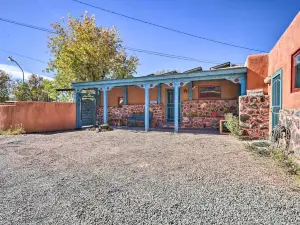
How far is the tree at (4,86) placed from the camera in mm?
22936

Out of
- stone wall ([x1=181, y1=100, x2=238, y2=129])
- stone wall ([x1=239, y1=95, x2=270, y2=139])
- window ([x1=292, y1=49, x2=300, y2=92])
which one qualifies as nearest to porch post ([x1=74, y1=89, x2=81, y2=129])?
stone wall ([x1=181, y1=100, x2=238, y2=129])

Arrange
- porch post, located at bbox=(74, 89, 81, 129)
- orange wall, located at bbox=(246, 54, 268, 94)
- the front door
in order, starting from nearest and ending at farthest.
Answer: orange wall, located at bbox=(246, 54, 268, 94), the front door, porch post, located at bbox=(74, 89, 81, 129)

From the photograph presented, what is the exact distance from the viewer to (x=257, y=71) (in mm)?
6766

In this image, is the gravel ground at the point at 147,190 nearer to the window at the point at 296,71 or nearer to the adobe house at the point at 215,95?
the adobe house at the point at 215,95

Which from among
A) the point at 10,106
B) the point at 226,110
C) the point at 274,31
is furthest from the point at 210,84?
the point at 10,106

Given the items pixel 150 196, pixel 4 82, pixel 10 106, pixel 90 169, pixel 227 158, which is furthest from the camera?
pixel 4 82

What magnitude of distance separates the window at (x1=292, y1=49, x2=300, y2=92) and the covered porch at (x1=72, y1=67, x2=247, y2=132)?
3.24m

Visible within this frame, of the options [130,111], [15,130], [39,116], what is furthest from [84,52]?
[15,130]

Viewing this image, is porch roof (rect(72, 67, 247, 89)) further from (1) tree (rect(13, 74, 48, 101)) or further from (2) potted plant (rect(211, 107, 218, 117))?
(1) tree (rect(13, 74, 48, 101))

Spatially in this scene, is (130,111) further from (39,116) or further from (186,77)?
(39,116)

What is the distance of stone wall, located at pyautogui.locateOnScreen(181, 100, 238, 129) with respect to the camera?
9.41 meters

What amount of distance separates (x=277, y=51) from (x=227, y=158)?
3.64m

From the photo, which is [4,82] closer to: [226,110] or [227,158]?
[226,110]

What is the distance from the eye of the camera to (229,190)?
2.54m
